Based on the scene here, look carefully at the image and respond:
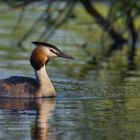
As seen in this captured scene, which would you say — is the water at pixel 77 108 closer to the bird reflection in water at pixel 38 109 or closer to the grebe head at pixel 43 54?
the bird reflection in water at pixel 38 109

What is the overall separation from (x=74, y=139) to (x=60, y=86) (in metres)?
5.17

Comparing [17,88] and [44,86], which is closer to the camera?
[17,88]

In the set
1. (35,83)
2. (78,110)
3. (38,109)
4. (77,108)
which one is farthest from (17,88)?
(78,110)

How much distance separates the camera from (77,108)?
1481 centimetres

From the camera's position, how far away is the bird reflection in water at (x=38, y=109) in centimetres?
1258

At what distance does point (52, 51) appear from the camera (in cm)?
1661

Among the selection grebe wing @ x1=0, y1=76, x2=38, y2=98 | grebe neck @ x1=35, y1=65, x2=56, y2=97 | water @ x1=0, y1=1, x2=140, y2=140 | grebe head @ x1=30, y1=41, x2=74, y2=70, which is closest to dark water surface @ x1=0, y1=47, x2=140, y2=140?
water @ x1=0, y1=1, x2=140, y2=140

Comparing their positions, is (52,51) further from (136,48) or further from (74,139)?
(136,48)

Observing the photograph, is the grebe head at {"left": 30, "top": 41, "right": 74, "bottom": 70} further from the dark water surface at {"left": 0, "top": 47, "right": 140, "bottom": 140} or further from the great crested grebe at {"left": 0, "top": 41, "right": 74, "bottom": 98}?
the dark water surface at {"left": 0, "top": 47, "right": 140, "bottom": 140}

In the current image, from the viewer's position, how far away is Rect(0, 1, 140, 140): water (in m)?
12.7

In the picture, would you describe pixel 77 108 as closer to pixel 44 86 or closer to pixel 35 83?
pixel 44 86

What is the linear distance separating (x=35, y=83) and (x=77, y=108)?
5.87 ft

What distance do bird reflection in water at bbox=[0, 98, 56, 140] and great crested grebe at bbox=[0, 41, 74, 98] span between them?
0.23 m

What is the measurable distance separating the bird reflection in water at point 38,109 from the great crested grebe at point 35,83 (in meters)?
0.23
